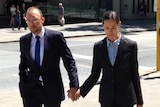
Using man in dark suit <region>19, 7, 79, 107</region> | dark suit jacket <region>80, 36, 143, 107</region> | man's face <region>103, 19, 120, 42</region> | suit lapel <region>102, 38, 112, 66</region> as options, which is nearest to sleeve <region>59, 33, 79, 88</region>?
man in dark suit <region>19, 7, 79, 107</region>

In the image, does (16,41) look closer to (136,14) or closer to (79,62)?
(79,62)

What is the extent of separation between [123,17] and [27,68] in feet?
121

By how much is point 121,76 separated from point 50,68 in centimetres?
91

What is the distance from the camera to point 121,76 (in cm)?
456

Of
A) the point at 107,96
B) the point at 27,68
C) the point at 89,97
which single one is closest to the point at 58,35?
the point at 27,68

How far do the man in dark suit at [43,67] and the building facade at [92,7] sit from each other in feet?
109

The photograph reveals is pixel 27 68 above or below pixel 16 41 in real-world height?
above

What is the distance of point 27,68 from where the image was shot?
518 centimetres

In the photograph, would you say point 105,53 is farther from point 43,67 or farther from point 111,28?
point 43,67

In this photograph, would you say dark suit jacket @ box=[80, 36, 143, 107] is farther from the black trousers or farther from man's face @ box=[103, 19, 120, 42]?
the black trousers

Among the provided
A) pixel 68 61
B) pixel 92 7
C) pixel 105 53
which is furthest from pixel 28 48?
pixel 92 7

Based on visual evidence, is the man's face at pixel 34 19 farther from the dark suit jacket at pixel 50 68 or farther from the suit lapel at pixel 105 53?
the suit lapel at pixel 105 53

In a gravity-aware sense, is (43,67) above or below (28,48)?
below

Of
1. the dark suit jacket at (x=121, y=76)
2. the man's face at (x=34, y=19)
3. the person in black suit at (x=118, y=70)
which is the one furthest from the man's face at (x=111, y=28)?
the man's face at (x=34, y=19)
